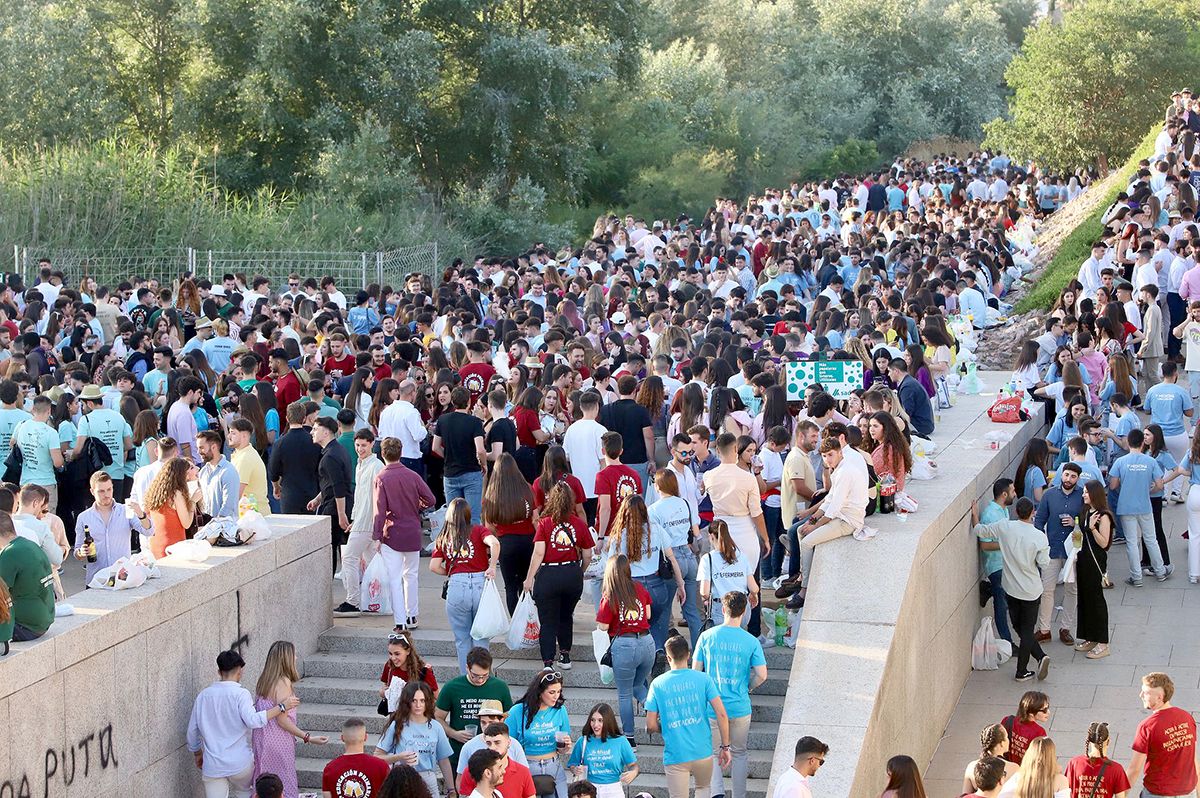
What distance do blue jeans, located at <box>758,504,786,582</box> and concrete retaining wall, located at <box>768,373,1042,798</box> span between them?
3.48 ft

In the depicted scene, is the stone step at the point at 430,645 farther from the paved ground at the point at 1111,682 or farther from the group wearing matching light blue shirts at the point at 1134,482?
the group wearing matching light blue shirts at the point at 1134,482

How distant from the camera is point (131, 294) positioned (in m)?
22.6

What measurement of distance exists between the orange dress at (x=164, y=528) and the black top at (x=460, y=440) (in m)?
2.68

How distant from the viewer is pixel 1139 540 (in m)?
15.1

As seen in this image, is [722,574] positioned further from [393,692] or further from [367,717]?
[367,717]

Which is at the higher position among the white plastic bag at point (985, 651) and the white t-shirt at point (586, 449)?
the white t-shirt at point (586, 449)

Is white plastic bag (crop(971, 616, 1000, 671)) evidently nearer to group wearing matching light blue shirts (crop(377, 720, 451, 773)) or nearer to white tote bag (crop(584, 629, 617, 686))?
white tote bag (crop(584, 629, 617, 686))

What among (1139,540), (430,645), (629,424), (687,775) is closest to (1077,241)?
(1139,540)

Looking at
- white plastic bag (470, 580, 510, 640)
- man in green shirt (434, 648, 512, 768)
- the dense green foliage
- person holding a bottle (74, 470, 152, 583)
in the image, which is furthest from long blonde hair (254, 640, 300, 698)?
the dense green foliage

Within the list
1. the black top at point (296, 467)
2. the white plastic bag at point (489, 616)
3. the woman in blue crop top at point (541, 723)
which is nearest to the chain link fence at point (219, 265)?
the black top at point (296, 467)

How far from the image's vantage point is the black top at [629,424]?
14078mm

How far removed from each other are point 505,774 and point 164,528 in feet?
13.4

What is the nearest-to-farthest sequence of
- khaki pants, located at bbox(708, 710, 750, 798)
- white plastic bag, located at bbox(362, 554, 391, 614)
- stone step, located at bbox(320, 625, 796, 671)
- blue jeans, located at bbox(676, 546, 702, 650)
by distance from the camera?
1. khaki pants, located at bbox(708, 710, 750, 798)
2. blue jeans, located at bbox(676, 546, 702, 650)
3. stone step, located at bbox(320, 625, 796, 671)
4. white plastic bag, located at bbox(362, 554, 391, 614)

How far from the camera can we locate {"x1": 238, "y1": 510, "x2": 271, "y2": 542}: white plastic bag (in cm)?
1195
